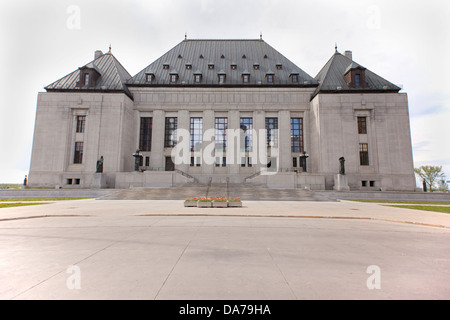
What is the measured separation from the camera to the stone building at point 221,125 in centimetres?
3925

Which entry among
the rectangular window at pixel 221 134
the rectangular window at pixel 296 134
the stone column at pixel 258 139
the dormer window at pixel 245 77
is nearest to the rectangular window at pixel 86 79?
the rectangular window at pixel 221 134

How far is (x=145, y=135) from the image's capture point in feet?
149

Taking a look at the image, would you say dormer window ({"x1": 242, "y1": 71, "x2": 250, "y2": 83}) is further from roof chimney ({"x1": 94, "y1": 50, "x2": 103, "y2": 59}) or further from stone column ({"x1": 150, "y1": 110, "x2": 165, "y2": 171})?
roof chimney ({"x1": 94, "y1": 50, "x2": 103, "y2": 59})

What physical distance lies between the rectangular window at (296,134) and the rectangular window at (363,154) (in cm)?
1001

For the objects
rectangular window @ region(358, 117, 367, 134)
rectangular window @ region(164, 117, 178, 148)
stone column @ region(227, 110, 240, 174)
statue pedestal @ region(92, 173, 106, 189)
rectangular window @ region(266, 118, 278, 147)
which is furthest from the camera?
rectangular window @ region(164, 117, 178, 148)

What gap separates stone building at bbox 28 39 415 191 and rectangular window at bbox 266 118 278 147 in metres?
0.19

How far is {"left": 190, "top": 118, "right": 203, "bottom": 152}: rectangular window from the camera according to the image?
44666 millimetres

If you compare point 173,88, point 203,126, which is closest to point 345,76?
point 203,126

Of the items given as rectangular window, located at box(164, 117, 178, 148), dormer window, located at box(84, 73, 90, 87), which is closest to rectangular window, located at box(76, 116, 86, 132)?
dormer window, located at box(84, 73, 90, 87)

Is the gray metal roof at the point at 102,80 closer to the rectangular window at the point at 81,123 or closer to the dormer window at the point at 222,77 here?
the rectangular window at the point at 81,123

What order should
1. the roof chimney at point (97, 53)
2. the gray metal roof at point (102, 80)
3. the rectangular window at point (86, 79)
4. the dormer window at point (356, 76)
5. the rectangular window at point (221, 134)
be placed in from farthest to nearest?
the roof chimney at point (97, 53)
the rectangular window at point (221, 134)
the rectangular window at point (86, 79)
the dormer window at point (356, 76)
the gray metal roof at point (102, 80)

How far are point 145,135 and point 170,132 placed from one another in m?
4.96

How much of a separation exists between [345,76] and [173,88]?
3261 cm

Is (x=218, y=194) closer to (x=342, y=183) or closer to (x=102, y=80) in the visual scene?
(x=342, y=183)
